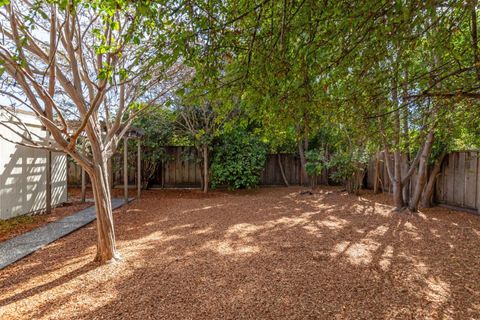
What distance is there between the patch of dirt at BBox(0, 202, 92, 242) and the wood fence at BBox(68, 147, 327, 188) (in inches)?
122

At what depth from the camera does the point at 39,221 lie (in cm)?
565

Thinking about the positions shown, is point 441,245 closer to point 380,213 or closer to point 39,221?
point 380,213

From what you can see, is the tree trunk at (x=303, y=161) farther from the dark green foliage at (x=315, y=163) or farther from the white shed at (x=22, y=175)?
the white shed at (x=22, y=175)

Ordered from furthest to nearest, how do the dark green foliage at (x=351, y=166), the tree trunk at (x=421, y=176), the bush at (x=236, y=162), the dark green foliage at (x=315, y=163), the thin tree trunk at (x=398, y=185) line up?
the bush at (x=236, y=162), the dark green foliage at (x=315, y=163), the dark green foliage at (x=351, y=166), the thin tree trunk at (x=398, y=185), the tree trunk at (x=421, y=176)

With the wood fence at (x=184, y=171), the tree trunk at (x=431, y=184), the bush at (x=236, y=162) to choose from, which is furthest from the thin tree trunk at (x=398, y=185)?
the wood fence at (x=184, y=171)

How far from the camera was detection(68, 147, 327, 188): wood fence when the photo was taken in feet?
33.0

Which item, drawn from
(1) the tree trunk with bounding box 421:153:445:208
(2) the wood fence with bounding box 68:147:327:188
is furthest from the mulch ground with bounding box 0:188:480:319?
(2) the wood fence with bounding box 68:147:327:188

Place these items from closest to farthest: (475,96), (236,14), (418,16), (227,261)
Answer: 1. (418,16)
2. (236,14)
3. (475,96)
4. (227,261)

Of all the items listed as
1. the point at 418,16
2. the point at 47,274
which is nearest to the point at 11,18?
the point at 47,274

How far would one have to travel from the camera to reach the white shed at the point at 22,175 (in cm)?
551

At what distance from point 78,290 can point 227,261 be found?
4.95 feet

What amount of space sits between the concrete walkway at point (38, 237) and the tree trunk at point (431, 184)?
741cm

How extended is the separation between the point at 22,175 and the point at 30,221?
1.05 meters

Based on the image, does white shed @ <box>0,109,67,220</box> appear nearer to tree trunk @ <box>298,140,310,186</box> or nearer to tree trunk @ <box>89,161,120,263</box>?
tree trunk @ <box>89,161,120,263</box>
